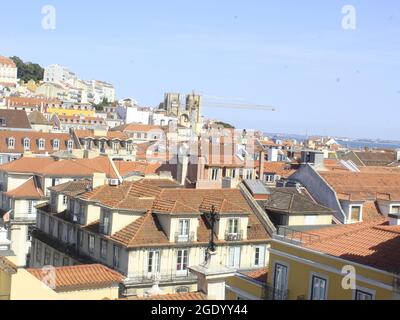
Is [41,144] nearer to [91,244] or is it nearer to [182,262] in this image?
[91,244]

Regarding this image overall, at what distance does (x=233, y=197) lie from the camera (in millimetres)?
35438

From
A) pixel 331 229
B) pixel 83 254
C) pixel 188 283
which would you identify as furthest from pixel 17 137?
pixel 331 229

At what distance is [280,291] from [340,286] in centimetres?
267

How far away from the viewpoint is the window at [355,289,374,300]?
16.5 m

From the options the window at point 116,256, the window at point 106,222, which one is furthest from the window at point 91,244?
the window at point 116,256

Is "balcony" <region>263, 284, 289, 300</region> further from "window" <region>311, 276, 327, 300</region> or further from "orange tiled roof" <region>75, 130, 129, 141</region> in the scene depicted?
"orange tiled roof" <region>75, 130, 129, 141</region>

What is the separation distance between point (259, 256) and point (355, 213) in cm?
778

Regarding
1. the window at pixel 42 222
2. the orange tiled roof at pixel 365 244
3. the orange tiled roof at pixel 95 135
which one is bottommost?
the window at pixel 42 222

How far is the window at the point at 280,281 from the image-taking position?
1970cm

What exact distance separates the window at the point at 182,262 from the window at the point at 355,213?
11456 millimetres

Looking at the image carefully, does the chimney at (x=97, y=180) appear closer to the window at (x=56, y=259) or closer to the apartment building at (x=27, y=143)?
the window at (x=56, y=259)

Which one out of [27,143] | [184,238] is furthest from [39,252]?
[27,143]

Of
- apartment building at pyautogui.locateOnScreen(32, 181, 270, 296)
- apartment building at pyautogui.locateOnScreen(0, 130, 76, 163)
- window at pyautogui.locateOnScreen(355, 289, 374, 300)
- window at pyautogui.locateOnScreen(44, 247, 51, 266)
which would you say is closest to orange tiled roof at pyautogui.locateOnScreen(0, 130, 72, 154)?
apartment building at pyautogui.locateOnScreen(0, 130, 76, 163)
